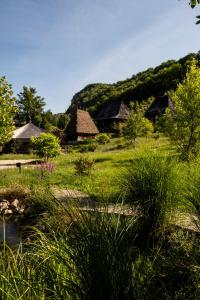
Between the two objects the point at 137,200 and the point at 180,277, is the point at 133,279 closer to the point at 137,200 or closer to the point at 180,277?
the point at 180,277

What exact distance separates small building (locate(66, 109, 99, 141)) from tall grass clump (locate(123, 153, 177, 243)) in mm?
36442

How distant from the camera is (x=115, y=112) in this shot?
5128 cm

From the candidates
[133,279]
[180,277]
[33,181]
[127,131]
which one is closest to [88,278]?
[133,279]

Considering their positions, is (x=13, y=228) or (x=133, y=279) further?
(x=13, y=228)

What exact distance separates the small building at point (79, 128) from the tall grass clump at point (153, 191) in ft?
120

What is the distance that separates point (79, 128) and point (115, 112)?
1098 centimetres

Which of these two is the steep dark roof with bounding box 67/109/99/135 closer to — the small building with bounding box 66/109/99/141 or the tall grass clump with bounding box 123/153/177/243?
the small building with bounding box 66/109/99/141

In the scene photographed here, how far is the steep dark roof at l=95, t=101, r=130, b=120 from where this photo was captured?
5050 centimetres

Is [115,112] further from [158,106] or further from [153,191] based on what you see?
[153,191]

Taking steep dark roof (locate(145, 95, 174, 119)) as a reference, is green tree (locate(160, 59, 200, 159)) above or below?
below

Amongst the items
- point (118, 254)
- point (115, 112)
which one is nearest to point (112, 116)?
point (115, 112)

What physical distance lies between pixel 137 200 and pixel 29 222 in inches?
180

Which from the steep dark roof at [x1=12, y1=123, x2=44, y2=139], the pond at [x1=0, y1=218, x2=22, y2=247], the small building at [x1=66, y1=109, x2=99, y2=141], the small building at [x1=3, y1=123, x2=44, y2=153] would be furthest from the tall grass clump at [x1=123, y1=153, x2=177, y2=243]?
the small building at [x1=66, y1=109, x2=99, y2=141]

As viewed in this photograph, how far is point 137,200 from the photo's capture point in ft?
17.3
